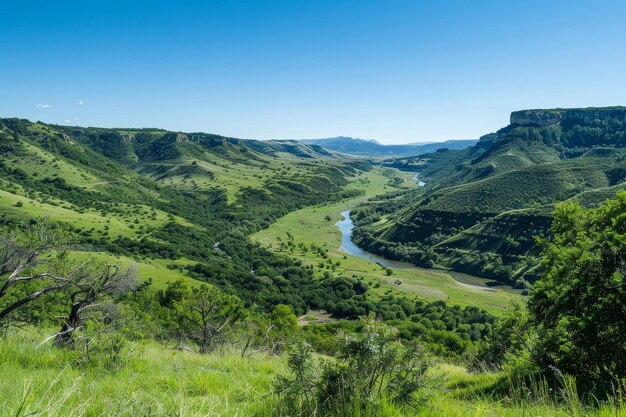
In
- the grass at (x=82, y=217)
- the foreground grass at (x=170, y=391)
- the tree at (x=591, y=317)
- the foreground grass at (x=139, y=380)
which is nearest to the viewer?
the foreground grass at (x=170, y=391)

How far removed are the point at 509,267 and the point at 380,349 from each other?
152227 mm

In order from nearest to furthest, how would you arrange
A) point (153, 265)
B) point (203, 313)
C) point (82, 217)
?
1. point (203, 313)
2. point (153, 265)
3. point (82, 217)

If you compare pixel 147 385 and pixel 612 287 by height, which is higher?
pixel 612 287

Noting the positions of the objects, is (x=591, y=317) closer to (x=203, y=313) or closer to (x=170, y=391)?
(x=170, y=391)

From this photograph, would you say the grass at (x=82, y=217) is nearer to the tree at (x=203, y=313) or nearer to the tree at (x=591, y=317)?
the tree at (x=203, y=313)

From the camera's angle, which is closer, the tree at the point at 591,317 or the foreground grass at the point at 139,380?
the foreground grass at the point at 139,380

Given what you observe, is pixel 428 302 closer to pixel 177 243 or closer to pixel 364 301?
pixel 364 301

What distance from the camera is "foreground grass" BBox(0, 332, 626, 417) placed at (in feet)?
12.0

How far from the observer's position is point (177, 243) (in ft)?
548

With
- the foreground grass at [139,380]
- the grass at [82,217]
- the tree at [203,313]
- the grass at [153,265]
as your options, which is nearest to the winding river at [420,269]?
the grass at [153,265]

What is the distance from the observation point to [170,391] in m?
5.29

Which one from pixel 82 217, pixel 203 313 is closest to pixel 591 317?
pixel 203 313

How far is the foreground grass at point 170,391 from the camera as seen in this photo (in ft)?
12.0

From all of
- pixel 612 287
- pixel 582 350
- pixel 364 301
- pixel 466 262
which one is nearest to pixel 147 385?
pixel 582 350
